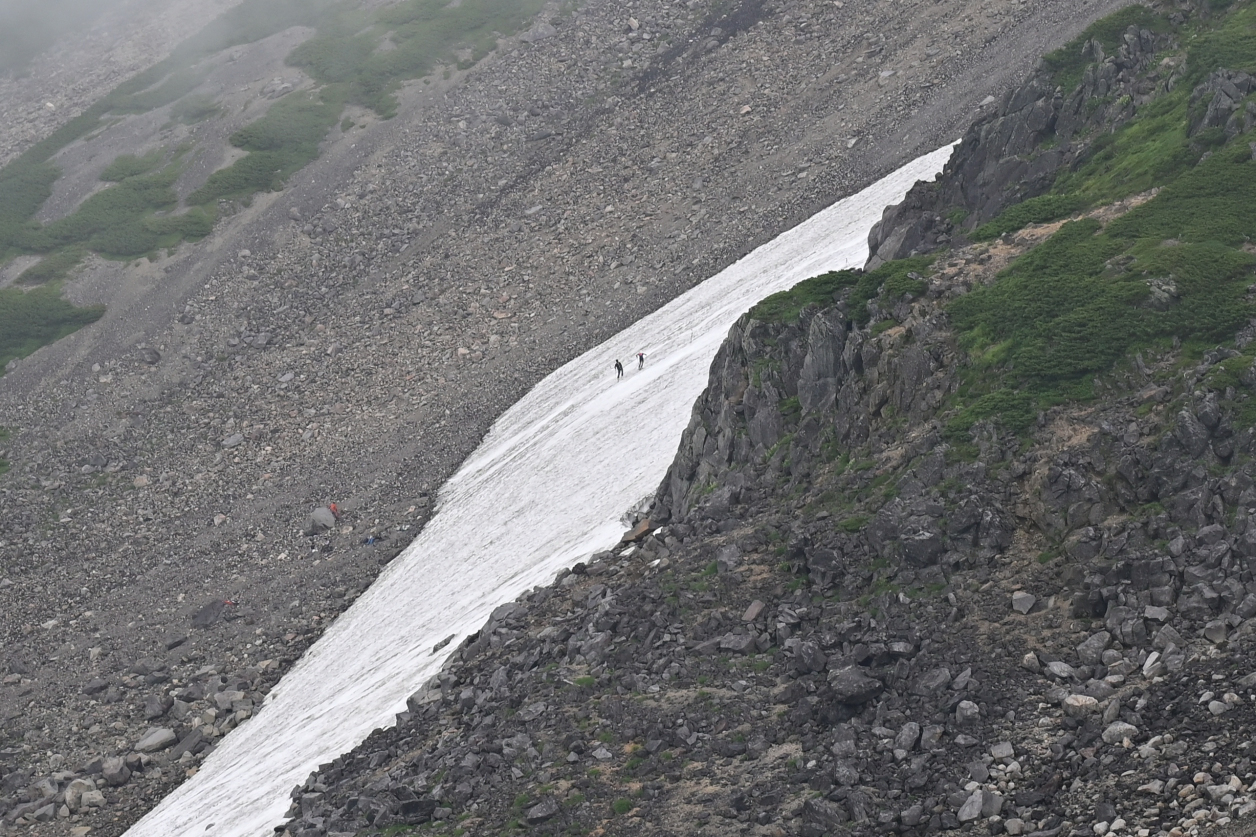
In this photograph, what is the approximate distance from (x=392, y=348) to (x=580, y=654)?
1686 inches

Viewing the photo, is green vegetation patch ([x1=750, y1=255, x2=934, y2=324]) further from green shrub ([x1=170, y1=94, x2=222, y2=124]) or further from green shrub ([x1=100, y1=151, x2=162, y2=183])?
green shrub ([x1=170, y1=94, x2=222, y2=124])

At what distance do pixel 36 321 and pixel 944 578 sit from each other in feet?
222

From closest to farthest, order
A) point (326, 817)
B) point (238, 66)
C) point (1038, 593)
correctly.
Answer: point (1038, 593), point (326, 817), point (238, 66)

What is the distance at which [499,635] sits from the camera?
33.1m

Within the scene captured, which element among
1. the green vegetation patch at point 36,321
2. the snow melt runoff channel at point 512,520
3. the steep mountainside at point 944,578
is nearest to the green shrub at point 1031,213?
the steep mountainside at point 944,578

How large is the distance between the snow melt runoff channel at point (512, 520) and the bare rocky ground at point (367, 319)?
2604mm

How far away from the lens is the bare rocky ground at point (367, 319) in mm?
50156

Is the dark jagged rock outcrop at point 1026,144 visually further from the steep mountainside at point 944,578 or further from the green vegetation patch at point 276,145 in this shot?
the green vegetation patch at point 276,145

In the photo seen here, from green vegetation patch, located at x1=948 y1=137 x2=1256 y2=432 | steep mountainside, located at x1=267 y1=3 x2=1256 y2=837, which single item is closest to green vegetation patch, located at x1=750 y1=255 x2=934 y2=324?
steep mountainside, located at x1=267 y1=3 x2=1256 y2=837

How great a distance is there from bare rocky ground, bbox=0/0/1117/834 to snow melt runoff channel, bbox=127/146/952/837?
2604 mm

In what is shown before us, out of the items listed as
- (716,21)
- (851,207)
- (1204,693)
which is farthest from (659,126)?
(1204,693)

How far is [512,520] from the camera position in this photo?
4691cm

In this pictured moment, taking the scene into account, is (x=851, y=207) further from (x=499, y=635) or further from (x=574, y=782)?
(x=574, y=782)

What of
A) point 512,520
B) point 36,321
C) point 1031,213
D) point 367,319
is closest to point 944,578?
point 1031,213
